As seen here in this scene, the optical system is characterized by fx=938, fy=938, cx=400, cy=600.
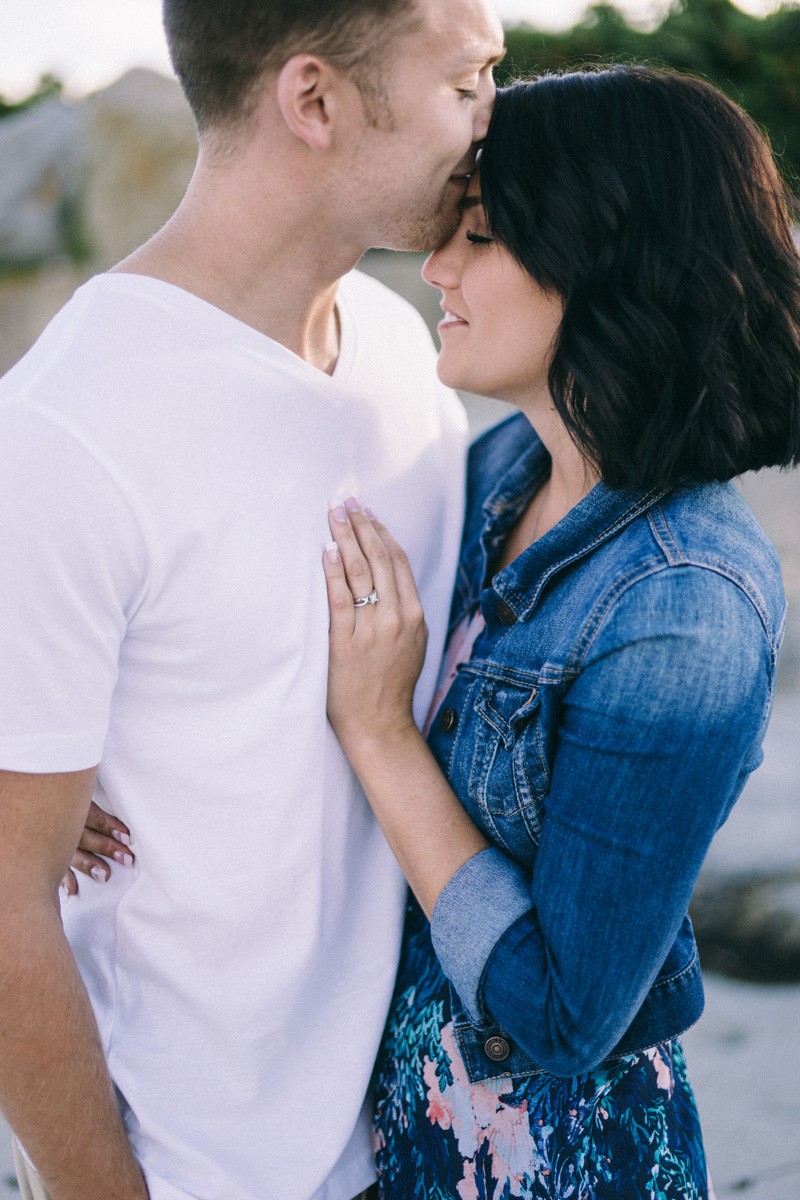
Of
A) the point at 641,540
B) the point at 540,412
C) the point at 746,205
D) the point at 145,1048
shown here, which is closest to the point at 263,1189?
the point at 145,1048

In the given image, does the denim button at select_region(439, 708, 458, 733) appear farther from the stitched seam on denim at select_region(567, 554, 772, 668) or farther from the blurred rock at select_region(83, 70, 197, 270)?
the blurred rock at select_region(83, 70, 197, 270)

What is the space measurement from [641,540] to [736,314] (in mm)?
361

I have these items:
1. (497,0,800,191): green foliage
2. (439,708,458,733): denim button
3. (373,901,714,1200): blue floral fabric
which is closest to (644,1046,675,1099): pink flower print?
(373,901,714,1200): blue floral fabric

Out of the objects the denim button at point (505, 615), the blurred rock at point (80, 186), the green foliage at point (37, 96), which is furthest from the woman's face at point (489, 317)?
the green foliage at point (37, 96)

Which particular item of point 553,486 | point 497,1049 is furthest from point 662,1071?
point 553,486

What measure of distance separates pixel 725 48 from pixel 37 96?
8884mm

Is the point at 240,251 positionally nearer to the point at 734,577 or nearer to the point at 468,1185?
the point at 734,577

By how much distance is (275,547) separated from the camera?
132cm

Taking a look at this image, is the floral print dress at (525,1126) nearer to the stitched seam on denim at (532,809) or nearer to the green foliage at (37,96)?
the stitched seam on denim at (532,809)

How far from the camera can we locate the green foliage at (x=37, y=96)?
39.1ft

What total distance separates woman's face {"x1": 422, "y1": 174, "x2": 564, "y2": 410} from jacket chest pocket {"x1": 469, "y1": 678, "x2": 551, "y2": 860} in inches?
20.7

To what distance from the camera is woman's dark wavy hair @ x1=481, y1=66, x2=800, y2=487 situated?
1.35 m

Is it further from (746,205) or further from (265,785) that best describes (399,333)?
(265,785)

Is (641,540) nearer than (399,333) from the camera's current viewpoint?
Yes
